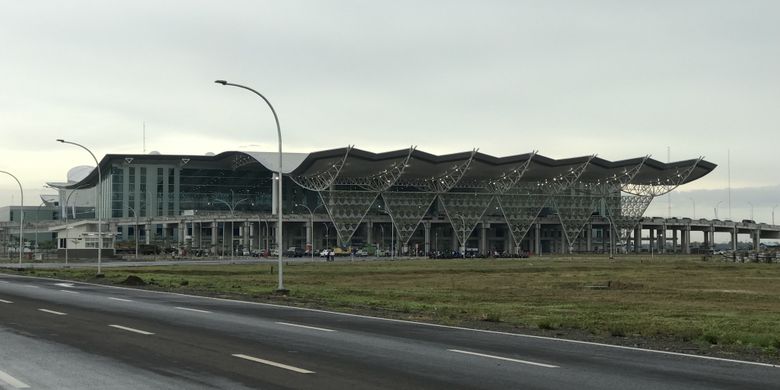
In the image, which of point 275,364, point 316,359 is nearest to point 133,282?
point 316,359

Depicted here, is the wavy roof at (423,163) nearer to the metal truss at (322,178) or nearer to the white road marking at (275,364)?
the metal truss at (322,178)

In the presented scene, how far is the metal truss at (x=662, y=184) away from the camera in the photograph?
171m

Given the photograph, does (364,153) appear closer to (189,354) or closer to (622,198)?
(622,198)

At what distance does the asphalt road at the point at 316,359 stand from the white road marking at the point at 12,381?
0.01 m

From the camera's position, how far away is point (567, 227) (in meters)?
176

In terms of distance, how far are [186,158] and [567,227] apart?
272ft

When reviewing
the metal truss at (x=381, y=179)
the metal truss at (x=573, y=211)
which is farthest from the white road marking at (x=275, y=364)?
the metal truss at (x=573, y=211)

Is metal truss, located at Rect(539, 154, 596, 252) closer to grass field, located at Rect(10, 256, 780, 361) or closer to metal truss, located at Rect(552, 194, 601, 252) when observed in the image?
metal truss, located at Rect(552, 194, 601, 252)

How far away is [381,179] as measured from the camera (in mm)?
155250

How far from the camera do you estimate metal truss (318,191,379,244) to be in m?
153

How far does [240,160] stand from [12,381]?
549ft

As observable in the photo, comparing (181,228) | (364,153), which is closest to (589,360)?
(364,153)

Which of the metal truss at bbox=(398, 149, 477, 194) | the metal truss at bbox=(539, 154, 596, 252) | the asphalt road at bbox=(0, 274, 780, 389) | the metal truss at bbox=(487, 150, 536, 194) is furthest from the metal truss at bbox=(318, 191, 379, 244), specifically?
the asphalt road at bbox=(0, 274, 780, 389)

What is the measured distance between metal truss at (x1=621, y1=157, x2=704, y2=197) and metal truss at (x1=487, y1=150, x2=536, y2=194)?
26.9 m
